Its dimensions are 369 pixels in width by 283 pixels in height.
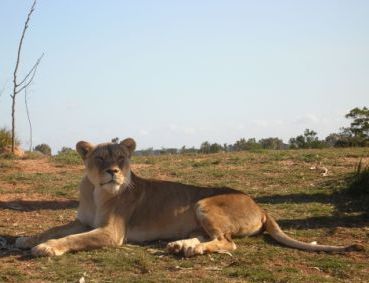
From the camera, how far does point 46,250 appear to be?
6250 millimetres

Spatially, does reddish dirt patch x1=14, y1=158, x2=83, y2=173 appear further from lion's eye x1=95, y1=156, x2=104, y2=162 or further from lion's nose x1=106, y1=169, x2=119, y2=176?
lion's nose x1=106, y1=169, x2=119, y2=176

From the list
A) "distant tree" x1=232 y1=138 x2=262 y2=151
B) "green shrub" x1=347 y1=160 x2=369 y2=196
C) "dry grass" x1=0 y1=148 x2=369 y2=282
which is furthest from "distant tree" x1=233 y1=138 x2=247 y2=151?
"green shrub" x1=347 y1=160 x2=369 y2=196

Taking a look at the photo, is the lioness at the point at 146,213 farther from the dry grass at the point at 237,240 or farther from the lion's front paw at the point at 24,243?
the dry grass at the point at 237,240

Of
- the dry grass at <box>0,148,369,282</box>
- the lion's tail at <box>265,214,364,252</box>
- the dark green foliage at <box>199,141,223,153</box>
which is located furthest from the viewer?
the dark green foliage at <box>199,141,223,153</box>

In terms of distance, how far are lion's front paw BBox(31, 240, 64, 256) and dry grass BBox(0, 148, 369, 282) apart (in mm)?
82

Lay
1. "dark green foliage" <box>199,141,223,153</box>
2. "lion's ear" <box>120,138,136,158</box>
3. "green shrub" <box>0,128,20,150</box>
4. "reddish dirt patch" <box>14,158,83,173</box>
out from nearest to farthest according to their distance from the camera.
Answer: "lion's ear" <box>120,138,136,158</box>
"reddish dirt patch" <box>14,158,83,173</box>
"green shrub" <box>0,128,20,150</box>
"dark green foliage" <box>199,141,223,153</box>

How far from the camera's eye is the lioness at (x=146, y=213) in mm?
6836

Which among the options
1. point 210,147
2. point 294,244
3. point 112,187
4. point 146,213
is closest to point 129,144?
point 112,187

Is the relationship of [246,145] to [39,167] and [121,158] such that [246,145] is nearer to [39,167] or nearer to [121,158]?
[39,167]

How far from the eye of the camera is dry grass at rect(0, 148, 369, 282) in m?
5.89

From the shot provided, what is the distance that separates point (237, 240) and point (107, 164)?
1666 millimetres

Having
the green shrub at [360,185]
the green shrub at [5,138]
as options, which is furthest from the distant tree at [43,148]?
the green shrub at [360,185]

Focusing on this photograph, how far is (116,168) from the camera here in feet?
22.3

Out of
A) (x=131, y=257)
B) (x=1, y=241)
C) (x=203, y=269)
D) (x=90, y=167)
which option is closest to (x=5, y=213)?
(x=1, y=241)
